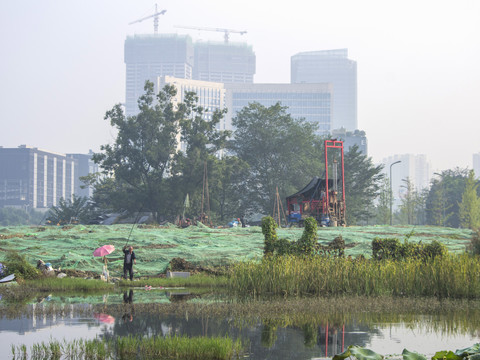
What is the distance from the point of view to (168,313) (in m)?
16.5

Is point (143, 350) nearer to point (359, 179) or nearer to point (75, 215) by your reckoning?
point (75, 215)

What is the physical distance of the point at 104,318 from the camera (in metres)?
15.7

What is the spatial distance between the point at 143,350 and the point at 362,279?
10.6 meters

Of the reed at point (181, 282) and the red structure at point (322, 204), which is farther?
the red structure at point (322, 204)

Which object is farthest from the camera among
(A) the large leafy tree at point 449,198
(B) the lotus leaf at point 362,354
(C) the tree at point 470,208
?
(A) the large leafy tree at point 449,198

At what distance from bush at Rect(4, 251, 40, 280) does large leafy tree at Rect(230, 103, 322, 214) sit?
54.8m

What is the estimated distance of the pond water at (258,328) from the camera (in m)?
12.2

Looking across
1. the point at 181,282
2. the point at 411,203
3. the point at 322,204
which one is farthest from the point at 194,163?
the point at 181,282

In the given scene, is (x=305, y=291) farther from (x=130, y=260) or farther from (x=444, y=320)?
(x=130, y=260)

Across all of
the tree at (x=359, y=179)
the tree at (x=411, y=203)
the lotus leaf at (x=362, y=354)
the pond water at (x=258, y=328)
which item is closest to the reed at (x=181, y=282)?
the pond water at (x=258, y=328)

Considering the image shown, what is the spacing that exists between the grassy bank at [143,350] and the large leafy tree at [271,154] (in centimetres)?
6777

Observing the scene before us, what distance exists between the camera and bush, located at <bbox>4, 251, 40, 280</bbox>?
2542cm

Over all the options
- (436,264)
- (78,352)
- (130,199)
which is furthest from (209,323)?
(130,199)

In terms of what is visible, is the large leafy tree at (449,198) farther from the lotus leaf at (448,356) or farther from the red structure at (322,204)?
the lotus leaf at (448,356)
